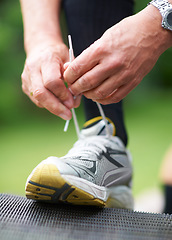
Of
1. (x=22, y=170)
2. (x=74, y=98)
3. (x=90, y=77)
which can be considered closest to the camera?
(x=90, y=77)

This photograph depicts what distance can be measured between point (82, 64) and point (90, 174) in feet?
0.82

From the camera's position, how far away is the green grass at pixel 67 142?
1.87 meters

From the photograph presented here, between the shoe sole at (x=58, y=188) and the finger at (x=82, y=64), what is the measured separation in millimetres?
196

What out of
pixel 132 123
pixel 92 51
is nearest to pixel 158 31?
pixel 92 51

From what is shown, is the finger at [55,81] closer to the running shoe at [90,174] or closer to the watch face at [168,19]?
the running shoe at [90,174]

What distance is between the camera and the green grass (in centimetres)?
187

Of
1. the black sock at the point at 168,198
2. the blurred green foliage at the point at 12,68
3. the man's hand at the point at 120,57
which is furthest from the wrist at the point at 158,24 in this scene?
the blurred green foliage at the point at 12,68

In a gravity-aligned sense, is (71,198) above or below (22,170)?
above

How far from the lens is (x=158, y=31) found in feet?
2.04

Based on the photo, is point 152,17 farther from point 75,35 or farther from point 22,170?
point 22,170

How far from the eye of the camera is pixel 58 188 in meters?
0.57

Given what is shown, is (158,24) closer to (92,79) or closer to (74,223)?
(92,79)

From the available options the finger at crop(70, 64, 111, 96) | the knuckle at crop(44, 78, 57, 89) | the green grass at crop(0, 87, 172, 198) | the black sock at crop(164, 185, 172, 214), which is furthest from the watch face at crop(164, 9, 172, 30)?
the green grass at crop(0, 87, 172, 198)

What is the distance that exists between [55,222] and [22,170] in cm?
149
